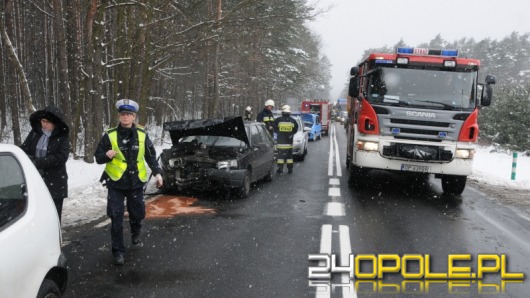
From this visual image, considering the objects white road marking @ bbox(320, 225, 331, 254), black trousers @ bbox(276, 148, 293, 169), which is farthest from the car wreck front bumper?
black trousers @ bbox(276, 148, 293, 169)

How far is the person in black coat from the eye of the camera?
209 inches

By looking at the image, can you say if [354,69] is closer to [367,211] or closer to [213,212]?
[367,211]

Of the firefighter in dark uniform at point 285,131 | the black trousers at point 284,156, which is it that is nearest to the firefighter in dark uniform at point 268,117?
the firefighter in dark uniform at point 285,131

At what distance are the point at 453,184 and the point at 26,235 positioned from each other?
964cm

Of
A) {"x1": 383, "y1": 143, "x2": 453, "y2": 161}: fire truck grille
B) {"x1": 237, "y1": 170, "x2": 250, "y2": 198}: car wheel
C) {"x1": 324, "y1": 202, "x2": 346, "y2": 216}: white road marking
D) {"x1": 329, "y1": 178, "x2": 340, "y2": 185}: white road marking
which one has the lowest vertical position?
{"x1": 329, "y1": 178, "x2": 340, "y2": 185}: white road marking

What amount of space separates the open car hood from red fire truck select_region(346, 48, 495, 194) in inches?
103

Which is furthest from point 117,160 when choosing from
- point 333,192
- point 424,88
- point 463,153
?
point 463,153

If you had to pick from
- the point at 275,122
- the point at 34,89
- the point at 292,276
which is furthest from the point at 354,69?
the point at 34,89

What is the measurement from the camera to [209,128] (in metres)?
9.37

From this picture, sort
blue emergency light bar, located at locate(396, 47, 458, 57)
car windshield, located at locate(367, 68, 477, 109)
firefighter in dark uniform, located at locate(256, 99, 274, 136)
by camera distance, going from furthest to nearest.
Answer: firefighter in dark uniform, located at locate(256, 99, 274, 136) < blue emergency light bar, located at locate(396, 47, 458, 57) < car windshield, located at locate(367, 68, 477, 109)

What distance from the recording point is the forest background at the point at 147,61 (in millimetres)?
12914

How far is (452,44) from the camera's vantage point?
12938 cm

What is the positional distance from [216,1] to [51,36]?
12.3 meters

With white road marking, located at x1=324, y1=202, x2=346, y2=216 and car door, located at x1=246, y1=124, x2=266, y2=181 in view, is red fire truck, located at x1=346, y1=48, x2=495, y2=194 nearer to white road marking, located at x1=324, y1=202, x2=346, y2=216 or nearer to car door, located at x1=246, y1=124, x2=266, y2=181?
white road marking, located at x1=324, y1=202, x2=346, y2=216
